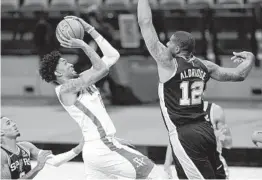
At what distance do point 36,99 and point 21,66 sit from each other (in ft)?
1.98

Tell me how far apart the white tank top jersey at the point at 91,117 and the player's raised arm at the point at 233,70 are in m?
0.90

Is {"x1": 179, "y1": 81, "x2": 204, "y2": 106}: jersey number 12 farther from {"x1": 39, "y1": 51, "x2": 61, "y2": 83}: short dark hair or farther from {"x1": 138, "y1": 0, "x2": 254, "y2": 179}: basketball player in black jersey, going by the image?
{"x1": 39, "y1": 51, "x2": 61, "y2": 83}: short dark hair

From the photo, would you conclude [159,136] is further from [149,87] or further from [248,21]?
[248,21]

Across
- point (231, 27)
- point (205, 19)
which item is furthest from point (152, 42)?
point (231, 27)

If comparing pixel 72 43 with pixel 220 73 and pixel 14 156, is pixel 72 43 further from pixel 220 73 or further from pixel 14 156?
pixel 220 73

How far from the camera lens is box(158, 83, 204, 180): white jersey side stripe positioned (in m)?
5.53

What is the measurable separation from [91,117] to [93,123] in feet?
0.16

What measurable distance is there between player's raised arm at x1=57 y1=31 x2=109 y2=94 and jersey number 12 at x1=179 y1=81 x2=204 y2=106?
2.02ft

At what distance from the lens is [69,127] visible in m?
10.2

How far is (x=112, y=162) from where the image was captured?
5.56 meters

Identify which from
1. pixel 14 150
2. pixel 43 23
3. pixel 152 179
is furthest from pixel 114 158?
pixel 43 23

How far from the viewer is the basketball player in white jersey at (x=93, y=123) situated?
5566 mm

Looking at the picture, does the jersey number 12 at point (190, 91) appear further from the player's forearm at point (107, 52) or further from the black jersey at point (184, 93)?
the player's forearm at point (107, 52)

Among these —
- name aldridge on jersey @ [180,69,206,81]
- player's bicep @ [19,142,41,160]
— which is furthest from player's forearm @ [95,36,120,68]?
player's bicep @ [19,142,41,160]
